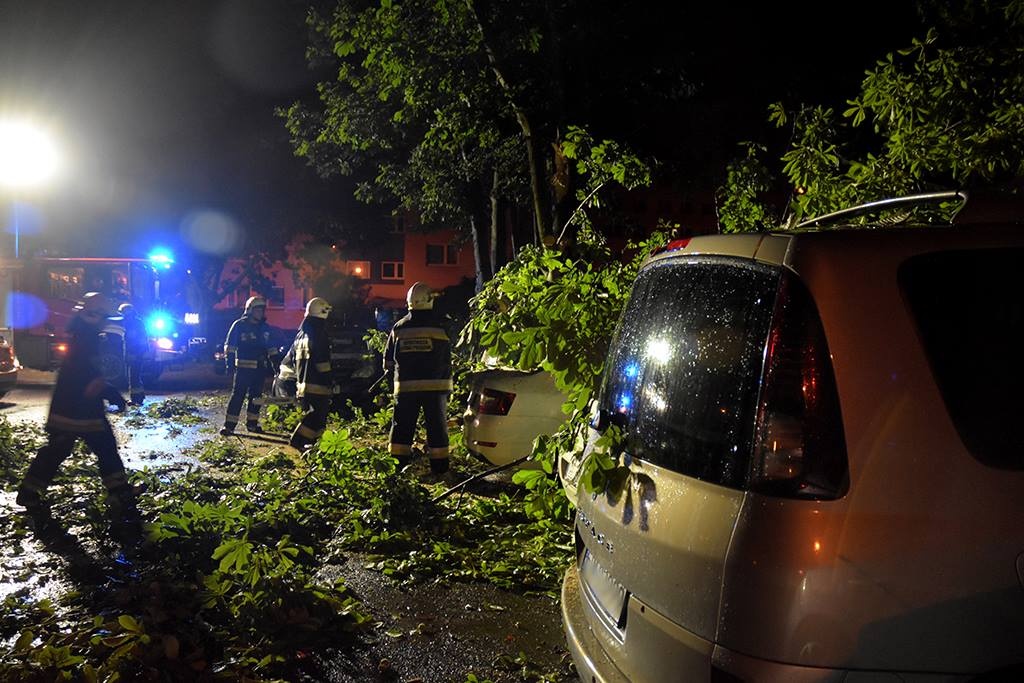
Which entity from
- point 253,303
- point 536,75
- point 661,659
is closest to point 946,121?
point 661,659

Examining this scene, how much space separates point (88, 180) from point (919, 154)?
27.3 m

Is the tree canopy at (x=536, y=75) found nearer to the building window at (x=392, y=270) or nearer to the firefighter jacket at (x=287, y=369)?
the firefighter jacket at (x=287, y=369)

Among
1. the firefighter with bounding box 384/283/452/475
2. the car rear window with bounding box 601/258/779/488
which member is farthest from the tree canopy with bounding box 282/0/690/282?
the car rear window with bounding box 601/258/779/488

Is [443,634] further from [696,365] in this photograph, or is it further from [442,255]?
[442,255]

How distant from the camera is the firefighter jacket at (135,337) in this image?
14930 mm

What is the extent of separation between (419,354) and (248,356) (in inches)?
150

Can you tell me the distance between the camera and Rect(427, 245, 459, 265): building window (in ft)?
136

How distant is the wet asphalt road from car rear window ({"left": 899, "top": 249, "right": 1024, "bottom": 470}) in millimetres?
2508

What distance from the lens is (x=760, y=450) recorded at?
2129 millimetres

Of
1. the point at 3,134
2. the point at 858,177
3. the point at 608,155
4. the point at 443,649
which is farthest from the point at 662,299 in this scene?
the point at 3,134

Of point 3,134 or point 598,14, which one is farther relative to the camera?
point 3,134

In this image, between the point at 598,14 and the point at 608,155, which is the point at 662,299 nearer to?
the point at 608,155

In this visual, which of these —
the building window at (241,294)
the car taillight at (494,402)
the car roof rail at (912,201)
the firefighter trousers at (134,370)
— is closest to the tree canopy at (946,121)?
the car taillight at (494,402)

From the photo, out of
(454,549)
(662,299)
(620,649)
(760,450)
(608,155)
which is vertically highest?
(608,155)
